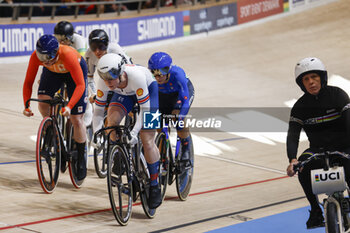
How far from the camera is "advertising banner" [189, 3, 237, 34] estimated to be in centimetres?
1504

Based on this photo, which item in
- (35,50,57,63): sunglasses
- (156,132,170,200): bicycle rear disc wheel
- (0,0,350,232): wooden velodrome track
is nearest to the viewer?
(0,0,350,232): wooden velodrome track

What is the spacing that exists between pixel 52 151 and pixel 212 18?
35.7 feet

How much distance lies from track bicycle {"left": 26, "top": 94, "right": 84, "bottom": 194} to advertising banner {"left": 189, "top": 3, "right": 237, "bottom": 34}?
32.6 ft

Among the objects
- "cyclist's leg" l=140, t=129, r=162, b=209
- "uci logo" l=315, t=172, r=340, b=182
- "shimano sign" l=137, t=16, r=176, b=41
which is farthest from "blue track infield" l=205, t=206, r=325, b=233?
"shimano sign" l=137, t=16, r=176, b=41

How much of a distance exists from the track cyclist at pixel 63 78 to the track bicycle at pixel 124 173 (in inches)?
25.7

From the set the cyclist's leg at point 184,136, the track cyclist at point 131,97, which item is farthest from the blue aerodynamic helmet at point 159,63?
the cyclist's leg at point 184,136

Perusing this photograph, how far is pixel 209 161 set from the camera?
6887mm

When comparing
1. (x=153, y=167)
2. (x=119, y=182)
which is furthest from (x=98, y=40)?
(x=119, y=182)

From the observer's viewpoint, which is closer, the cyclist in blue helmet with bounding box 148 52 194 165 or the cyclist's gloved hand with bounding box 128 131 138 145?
the cyclist's gloved hand with bounding box 128 131 138 145

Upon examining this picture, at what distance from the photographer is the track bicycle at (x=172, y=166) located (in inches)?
197

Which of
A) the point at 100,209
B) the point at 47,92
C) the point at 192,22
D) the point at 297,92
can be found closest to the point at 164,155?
the point at 100,209

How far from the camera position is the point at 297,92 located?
35.9ft

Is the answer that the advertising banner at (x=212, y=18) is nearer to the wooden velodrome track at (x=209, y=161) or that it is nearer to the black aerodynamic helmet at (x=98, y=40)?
the wooden velodrome track at (x=209, y=161)

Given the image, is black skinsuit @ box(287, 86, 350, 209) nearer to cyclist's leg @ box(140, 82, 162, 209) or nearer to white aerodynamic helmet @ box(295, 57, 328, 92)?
white aerodynamic helmet @ box(295, 57, 328, 92)
